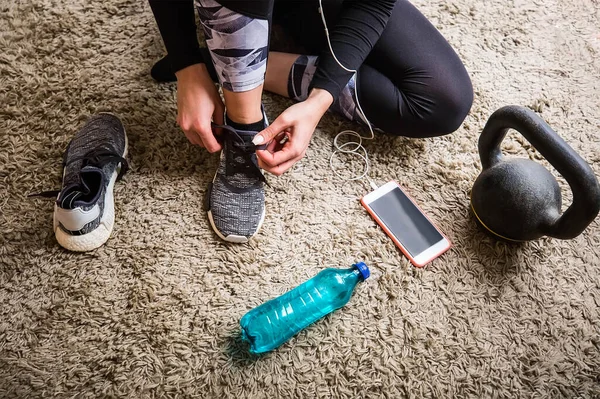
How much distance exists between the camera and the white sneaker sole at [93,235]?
853mm

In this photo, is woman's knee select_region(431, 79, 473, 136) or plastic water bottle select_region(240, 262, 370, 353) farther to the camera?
woman's knee select_region(431, 79, 473, 136)

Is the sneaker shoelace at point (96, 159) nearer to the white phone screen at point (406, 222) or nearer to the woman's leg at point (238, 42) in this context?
the woman's leg at point (238, 42)

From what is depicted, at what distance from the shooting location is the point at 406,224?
95 centimetres

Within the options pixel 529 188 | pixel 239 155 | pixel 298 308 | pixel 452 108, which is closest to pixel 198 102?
pixel 239 155

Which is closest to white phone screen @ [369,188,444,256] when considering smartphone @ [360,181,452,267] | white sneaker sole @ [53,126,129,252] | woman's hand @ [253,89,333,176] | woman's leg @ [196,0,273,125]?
smartphone @ [360,181,452,267]

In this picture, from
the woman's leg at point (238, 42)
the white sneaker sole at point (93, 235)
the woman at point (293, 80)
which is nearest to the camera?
the woman's leg at point (238, 42)

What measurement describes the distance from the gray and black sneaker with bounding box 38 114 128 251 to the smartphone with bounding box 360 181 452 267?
545 mm

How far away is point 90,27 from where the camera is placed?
3.63 feet

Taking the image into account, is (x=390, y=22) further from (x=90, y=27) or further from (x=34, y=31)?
(x=34, y=31)

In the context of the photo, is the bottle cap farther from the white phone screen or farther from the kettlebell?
the kettlebell

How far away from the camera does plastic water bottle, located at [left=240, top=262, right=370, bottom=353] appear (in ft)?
2.68

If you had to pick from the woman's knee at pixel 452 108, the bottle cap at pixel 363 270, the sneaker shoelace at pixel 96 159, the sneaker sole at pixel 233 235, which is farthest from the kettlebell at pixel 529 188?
the sneaker shoelace at pixel 96 159

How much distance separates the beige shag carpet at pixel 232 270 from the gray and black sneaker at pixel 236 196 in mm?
36

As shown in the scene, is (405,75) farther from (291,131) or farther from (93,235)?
(93,235)
